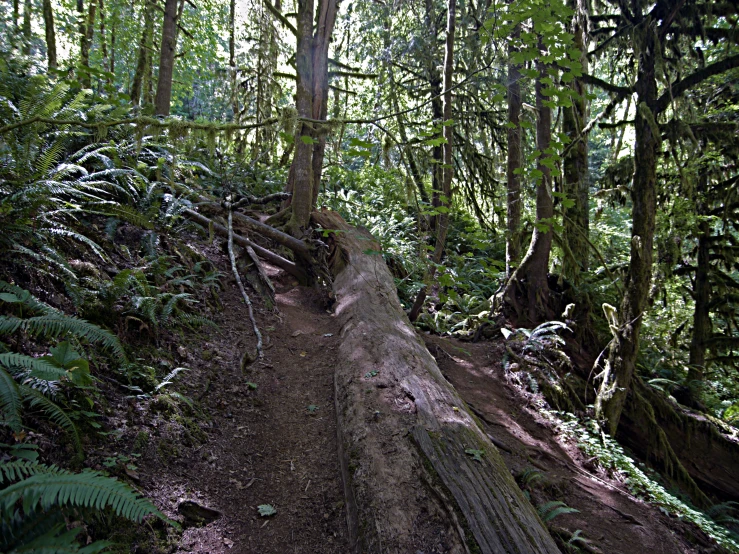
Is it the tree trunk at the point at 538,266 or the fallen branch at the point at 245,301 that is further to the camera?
the tree trunk at the point at 538,266

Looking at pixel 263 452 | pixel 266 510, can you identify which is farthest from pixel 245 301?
pixel 266 510

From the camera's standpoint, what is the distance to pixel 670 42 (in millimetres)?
6871

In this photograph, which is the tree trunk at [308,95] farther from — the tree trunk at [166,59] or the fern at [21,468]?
the fern at [21,468]

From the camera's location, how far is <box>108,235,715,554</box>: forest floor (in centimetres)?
296

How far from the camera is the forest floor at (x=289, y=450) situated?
296 centimetres

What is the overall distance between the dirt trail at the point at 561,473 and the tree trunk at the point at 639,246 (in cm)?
108

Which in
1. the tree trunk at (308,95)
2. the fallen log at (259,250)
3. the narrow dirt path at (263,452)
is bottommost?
the narrow dirt path at (263,452)

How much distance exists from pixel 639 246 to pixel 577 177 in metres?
4.20

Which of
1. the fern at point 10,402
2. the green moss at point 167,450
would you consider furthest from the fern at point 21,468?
the green moss at point 167,450

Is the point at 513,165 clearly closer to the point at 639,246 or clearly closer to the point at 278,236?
the point at 639,246

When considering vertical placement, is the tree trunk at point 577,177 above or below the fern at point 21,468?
above

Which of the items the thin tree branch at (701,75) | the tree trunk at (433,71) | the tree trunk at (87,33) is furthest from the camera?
the tree trunk at (433,71)

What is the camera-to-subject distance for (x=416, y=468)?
299 cm

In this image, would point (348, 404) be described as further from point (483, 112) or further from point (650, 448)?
point (483, 112)
